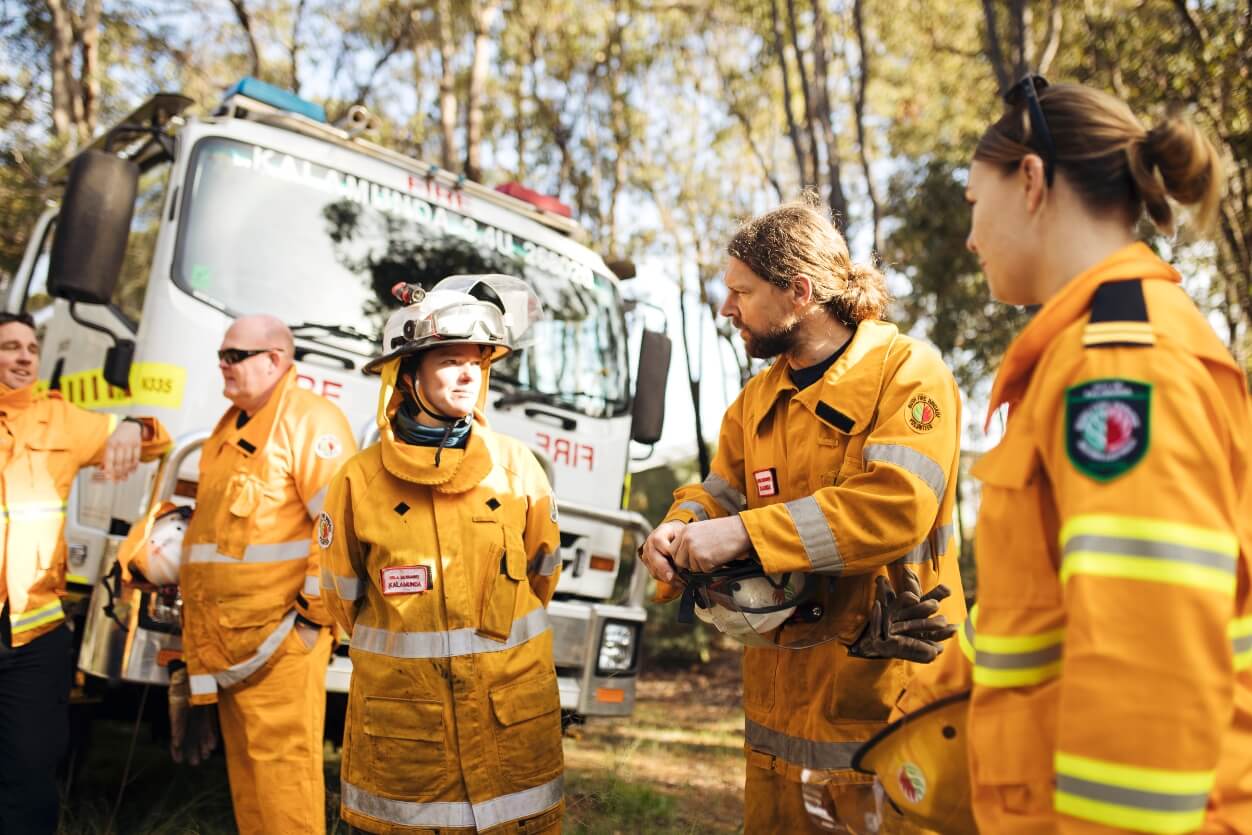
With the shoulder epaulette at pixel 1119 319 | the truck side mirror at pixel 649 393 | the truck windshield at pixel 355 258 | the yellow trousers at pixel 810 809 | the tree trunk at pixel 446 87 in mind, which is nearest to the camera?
the shoulder epaulette at pixel 1119 319

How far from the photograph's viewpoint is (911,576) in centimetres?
216

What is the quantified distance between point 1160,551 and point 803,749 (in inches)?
50.0

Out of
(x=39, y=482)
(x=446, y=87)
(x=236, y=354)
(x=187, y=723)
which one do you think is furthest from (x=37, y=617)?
(x=446, y=87)

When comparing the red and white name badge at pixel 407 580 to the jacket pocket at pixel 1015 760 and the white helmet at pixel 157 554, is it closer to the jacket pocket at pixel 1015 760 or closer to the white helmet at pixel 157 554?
the white helmet at pixel 157 554

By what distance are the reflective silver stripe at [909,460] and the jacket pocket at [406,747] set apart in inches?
48.6

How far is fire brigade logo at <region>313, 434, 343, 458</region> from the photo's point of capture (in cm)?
334

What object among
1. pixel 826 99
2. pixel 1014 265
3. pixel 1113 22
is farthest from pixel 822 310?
pixel 1113 22

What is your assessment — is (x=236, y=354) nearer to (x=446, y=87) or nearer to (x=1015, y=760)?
(x=1015, y=760)

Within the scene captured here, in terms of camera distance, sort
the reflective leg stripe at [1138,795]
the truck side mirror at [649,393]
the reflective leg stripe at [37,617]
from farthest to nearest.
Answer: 1. the truck side mirror at [649,393]
2. the reflective leg stripe at [37,617]
3. the reflective leg stripe at [1138,795]

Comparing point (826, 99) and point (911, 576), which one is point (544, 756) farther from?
point (826, 99)

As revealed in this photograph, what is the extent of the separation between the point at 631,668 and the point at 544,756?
1744 mm

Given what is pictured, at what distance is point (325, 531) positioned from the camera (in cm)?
265

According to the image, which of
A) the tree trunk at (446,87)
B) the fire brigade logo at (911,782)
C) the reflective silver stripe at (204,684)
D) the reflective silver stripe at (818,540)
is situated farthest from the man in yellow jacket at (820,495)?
the tree trunk at (446,87)

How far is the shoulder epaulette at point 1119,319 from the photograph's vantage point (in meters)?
1.16
